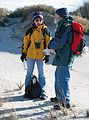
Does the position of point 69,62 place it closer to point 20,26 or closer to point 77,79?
point 77,79

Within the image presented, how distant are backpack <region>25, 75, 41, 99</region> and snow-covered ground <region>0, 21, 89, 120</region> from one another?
152mm

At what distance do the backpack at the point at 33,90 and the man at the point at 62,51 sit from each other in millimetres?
697

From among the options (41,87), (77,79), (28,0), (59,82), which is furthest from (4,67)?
(28,0)

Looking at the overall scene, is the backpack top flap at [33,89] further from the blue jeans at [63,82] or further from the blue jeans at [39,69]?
the blue jeans at [63,82]

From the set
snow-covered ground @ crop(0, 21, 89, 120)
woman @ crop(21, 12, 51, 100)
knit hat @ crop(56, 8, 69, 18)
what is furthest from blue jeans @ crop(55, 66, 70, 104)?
knit hat @ crop(56, 8, 69, 18)

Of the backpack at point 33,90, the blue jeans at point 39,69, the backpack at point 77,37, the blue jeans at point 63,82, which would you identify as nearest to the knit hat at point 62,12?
the backpack at point 77,37

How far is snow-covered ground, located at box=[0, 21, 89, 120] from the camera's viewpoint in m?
8.78

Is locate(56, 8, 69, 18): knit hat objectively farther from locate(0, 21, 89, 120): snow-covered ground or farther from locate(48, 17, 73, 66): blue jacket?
locate(0, 21, 89, 120): snow-covered ground

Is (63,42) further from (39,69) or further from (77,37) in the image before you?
(39,69)

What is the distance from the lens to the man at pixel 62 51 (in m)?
8.73

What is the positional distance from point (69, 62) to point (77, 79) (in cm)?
409

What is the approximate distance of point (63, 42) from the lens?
28.6ft

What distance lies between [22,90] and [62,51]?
2.08 meters

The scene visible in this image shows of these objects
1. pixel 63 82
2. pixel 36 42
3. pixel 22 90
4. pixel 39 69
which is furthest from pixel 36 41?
pixel 22 90
